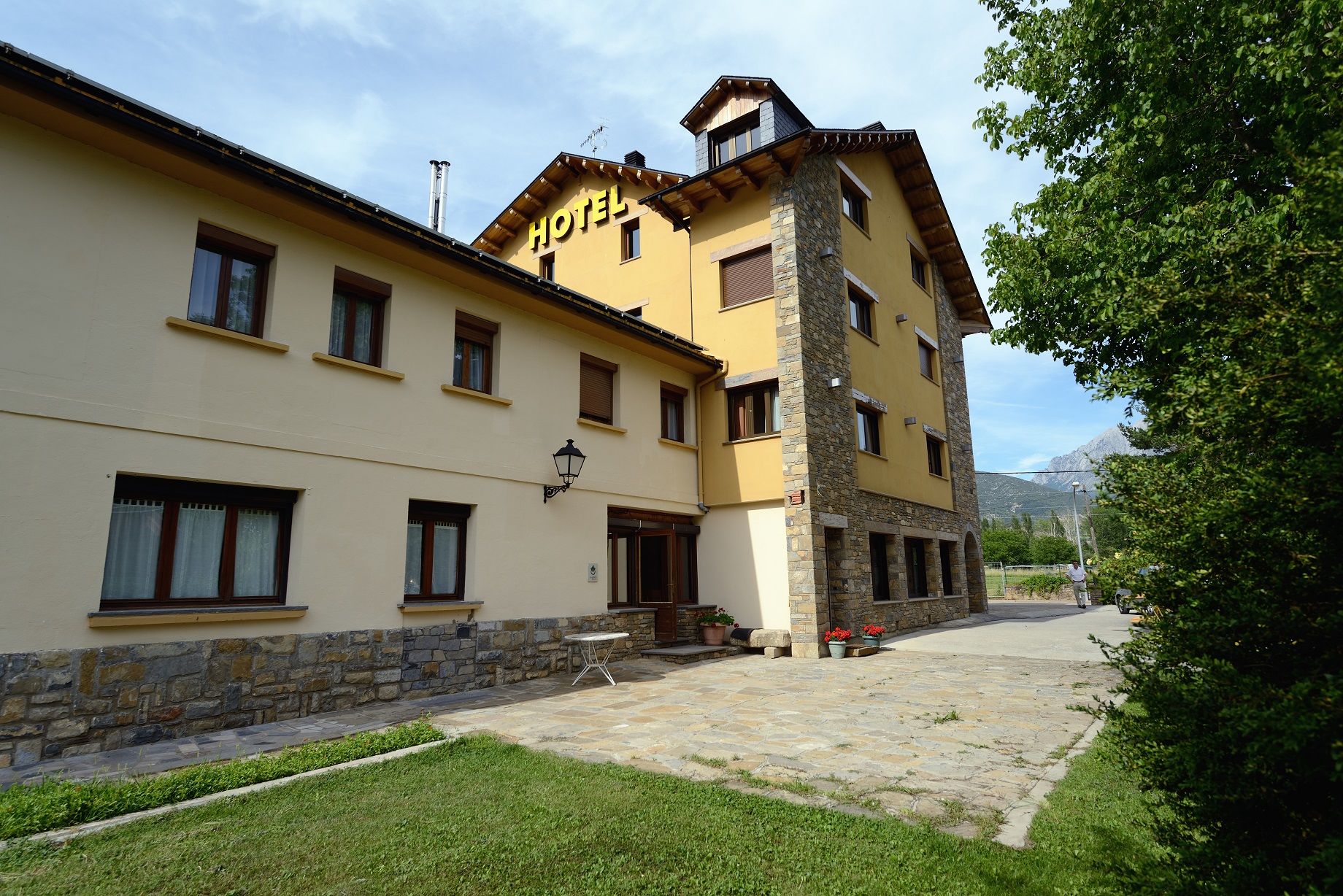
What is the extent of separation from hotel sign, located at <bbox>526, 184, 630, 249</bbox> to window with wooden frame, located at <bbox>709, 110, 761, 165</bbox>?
246 centimetres

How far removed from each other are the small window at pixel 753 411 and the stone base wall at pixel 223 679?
5779 mm

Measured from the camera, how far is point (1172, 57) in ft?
26.5

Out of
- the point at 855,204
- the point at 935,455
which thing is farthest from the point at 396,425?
the point at 935,455

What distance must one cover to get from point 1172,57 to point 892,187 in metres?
9.90

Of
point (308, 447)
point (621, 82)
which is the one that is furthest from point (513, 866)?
point (621, 82)

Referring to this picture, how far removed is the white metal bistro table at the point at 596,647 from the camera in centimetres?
905

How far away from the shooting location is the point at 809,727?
631cm

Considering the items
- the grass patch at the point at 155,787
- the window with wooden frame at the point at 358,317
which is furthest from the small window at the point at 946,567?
the grass patch at the point at 155,787

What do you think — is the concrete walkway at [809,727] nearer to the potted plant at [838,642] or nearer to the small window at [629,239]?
the potted plant at [838,642]

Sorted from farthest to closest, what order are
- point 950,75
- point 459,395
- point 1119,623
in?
point 1119,623, point 950,75, point 459,395

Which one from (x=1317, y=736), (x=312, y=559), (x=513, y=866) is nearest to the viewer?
(x=1317, y=736)

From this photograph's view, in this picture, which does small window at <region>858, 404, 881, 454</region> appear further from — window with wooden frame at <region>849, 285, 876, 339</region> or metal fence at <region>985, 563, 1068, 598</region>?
metal fence at <region>985, 563, 1068, 598</region>

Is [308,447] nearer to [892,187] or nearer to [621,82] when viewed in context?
[621,82]

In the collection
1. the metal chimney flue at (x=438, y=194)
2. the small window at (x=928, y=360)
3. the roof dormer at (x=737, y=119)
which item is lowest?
the small window at (x=928, y=360)
